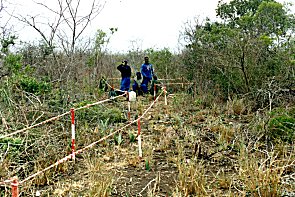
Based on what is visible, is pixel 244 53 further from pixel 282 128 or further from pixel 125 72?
pixel 125 72

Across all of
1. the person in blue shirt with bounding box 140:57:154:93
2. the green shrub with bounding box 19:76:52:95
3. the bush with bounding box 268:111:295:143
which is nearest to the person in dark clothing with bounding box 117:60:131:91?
the person in blue shirt with bounding box 140:57:154:93

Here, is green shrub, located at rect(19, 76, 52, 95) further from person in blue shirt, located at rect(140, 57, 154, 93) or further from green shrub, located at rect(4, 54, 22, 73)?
person in blue shirt, located at rect(140, 57, 154, 93)

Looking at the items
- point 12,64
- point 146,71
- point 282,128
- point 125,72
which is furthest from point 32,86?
point 146,71

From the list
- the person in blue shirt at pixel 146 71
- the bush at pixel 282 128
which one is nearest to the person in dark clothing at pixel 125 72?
the person in blue shirt at pixel 146 71

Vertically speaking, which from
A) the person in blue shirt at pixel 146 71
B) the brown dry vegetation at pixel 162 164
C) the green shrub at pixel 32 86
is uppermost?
the person in blue shirt at pixel 146 71

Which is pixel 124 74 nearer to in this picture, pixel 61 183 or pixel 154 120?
pixel 154 120

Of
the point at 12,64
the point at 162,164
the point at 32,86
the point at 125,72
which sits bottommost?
the point at 162,164

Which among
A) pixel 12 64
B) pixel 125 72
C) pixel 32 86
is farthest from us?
pixel 125 72

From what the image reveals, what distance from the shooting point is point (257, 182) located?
3852 mm

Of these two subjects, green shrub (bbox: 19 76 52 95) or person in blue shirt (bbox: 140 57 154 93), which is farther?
person in blue shirt (bbox: 140 57 154 93)

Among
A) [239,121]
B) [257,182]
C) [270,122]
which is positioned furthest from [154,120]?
[257,182]

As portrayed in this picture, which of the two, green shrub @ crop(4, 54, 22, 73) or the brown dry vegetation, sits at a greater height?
green shrub @ crop(4, 54, 22, 73)

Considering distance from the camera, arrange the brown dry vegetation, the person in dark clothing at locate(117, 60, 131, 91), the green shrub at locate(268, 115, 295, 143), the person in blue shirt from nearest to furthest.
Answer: the brown dry vegetation
the green shrub at locate(268, 115, 295, 143)
the person in dark clothing at locate(117, 60, 131, 91)
the person in blue shirt

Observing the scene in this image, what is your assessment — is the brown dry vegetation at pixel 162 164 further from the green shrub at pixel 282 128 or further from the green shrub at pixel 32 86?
the green shrub at pixel 32 86
